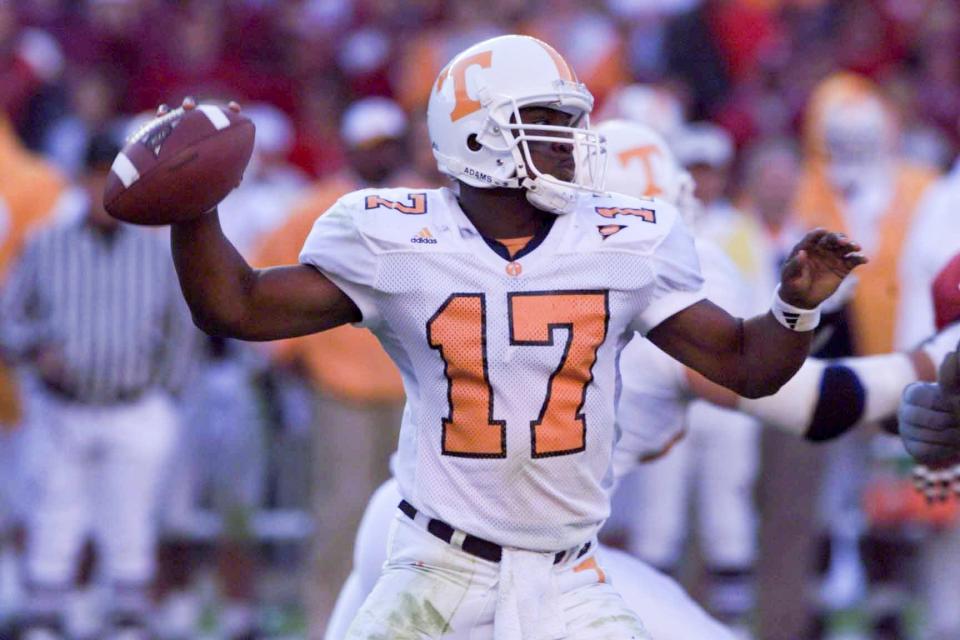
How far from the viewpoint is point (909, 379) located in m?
3.98

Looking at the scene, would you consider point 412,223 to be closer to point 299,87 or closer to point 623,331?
point 623,331

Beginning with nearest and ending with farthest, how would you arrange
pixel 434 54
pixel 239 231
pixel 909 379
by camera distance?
pixel 909 379
pixel 239 231
pixel 434 54

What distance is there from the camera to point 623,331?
347cm

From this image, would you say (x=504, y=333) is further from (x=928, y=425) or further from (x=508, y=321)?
(x=928, y=425)

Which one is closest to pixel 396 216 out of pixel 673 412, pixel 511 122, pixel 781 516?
pixel 511 122

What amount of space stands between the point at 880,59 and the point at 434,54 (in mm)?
2195

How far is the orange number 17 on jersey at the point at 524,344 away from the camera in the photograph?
330 cm

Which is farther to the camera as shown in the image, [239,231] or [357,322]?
[239,231]

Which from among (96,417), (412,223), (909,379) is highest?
(412,223)

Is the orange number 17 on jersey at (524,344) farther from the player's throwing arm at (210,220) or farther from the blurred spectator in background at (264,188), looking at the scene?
the blurred spectator in background at (264,188)

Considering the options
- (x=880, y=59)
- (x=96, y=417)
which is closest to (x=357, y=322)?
(x=96, y=417)

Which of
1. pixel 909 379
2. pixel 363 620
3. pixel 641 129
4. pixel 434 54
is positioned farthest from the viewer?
pixel 434 54

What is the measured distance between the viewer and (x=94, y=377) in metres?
6.14

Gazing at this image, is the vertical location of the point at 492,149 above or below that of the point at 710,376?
above
